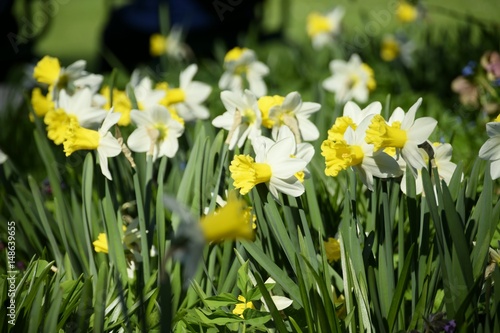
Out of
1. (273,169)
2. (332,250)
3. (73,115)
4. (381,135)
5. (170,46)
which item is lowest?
(170,46)

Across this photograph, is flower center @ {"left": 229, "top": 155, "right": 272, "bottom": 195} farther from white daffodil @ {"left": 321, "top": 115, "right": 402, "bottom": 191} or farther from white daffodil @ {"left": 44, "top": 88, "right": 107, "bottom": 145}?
white daffodil @ {"left": 44, "top": 88, "right": 107, "bottom": 145}

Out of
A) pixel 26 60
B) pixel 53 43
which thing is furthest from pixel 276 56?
pixel 53 43

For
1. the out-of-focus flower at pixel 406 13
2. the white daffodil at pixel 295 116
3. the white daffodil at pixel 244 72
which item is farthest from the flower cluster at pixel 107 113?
the out-of-focus flower at pixel 406 13

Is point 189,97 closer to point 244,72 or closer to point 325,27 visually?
point 244,72

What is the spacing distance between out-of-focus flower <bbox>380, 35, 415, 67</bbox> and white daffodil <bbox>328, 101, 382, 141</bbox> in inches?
71.6

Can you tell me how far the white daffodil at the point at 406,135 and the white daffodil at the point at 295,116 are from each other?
1.01 feet

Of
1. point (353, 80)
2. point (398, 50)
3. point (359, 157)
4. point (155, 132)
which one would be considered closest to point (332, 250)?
point (359, 157)

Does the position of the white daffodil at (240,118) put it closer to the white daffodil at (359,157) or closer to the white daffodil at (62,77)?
the white daffodil at (359,157)

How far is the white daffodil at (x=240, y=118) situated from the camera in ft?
5.23

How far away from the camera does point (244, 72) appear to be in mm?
2408

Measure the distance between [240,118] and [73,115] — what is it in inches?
18.9

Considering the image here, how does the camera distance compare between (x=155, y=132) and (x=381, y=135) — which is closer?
(x=381, y=135)

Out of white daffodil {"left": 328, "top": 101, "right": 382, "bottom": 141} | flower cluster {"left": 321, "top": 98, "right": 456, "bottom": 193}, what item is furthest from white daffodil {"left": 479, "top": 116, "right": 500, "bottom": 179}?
white daffodil {"left": 328, "top": 101, "right": 382, "bottom": 141}

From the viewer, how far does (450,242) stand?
1293mm
